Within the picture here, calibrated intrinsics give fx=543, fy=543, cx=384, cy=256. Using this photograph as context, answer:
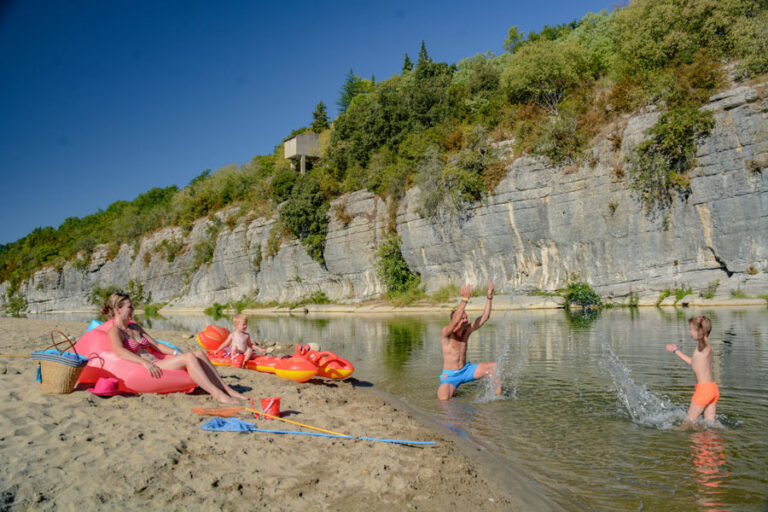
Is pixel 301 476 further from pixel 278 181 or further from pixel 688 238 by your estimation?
pixel 278 181

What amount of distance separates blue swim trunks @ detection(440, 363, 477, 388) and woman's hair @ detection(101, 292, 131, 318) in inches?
193

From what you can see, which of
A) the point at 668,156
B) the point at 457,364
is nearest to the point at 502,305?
the point at 668,156

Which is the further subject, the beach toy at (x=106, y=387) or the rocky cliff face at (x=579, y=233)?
the rocky cliff face at (x=579, y=233)

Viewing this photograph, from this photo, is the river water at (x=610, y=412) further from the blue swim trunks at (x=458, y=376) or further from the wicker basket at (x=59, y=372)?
the wicker basket at (x=59, y=372)

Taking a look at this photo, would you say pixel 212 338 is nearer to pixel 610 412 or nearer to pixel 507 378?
pixel 507 378

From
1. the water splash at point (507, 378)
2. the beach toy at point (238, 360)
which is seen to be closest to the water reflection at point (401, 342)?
the water splash at point (507, 378)

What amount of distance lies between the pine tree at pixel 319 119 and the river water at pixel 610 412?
5002cm

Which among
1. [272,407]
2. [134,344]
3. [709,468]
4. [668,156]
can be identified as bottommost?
[709,468]

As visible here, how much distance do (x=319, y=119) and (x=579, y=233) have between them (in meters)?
42.3

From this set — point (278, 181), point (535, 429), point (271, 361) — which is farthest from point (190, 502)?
point (278, 181)

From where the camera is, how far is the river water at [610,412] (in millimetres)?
4793

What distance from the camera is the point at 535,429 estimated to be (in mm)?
6656

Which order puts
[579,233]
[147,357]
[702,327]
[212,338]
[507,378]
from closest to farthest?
[702,327]
[147,357]
[507,378]
[212,338]
[579,233]

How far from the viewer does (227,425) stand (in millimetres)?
5480
